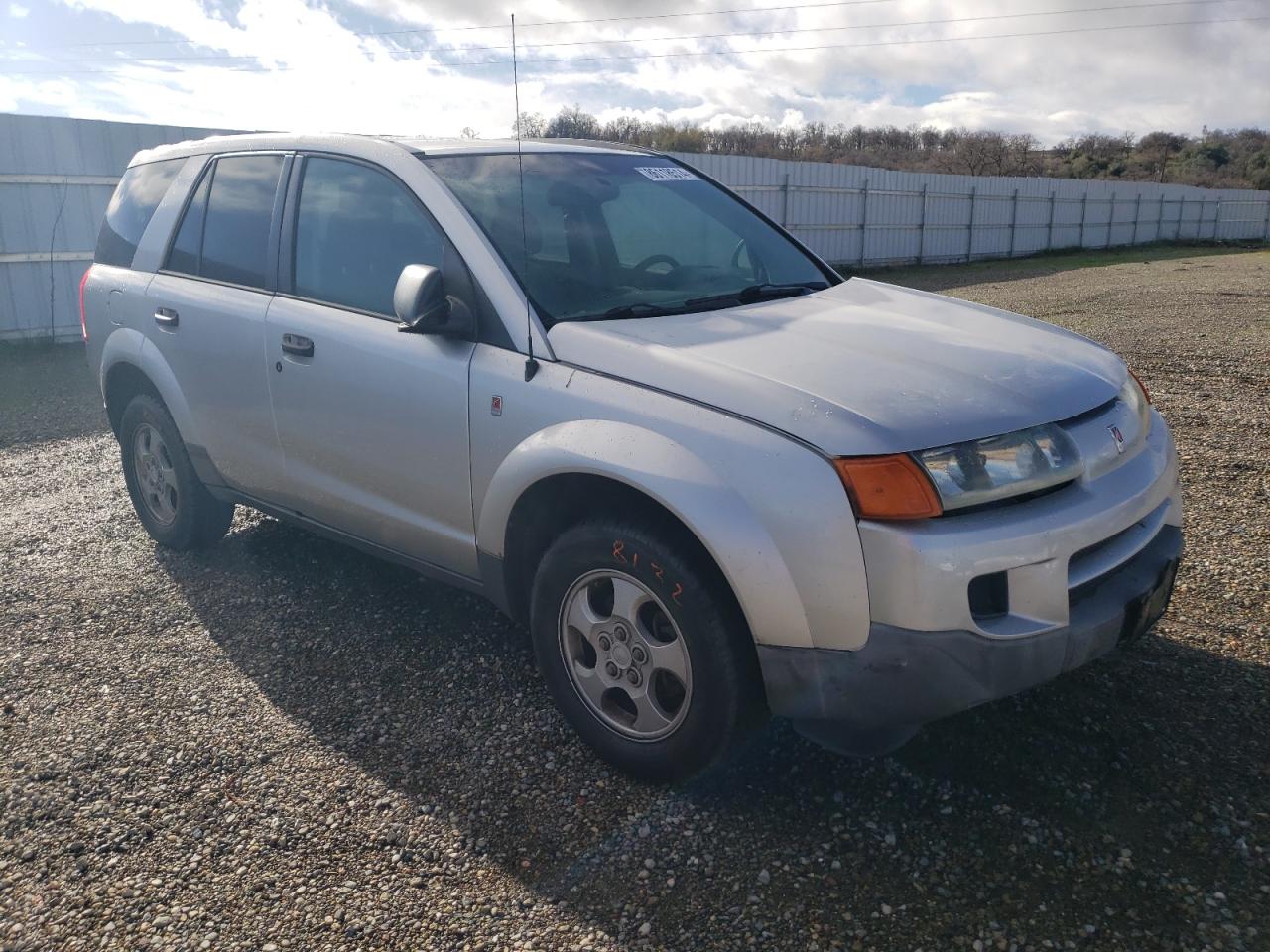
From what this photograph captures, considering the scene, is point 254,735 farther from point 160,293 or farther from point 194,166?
point 194,166

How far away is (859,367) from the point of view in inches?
109

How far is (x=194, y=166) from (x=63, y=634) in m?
2.09

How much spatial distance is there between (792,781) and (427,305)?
1.77 m

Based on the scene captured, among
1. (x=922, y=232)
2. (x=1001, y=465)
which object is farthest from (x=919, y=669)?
(x=922, y=232)

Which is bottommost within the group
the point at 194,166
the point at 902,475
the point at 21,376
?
the point at 21,376

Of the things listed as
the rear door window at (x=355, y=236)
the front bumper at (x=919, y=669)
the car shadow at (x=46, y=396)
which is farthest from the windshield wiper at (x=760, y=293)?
the car shadow at (x=46, y=396)

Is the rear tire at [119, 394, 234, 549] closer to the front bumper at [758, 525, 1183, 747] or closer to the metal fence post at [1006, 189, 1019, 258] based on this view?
the front bumper at [758, 525, 1183, 747]

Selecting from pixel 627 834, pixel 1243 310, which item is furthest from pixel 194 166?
pixel 1243 310

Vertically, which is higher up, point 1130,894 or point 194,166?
point 194,166

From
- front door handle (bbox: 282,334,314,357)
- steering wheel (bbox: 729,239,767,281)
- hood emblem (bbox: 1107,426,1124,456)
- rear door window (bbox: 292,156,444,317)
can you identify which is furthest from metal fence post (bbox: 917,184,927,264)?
hood emblem (bbox: 1107,426,1124,456)

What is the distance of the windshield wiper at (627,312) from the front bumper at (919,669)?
1.16m

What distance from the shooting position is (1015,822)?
2703mm

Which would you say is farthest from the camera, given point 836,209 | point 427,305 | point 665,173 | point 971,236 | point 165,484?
point 971,236

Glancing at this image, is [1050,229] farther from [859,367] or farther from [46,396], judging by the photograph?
→ [859,367]
